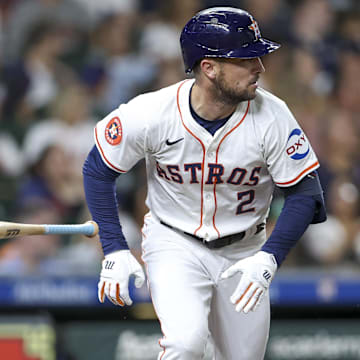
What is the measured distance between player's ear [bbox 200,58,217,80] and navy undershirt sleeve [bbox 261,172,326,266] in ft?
1.88

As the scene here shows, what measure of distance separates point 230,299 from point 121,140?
31.4 inches

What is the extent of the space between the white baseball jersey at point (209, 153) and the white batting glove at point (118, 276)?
273 millimetres

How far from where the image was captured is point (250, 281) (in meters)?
3.14

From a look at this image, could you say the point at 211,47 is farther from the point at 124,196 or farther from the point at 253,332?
the point at 124,196

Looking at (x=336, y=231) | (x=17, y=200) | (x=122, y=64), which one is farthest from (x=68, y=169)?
(x=336, y=231)

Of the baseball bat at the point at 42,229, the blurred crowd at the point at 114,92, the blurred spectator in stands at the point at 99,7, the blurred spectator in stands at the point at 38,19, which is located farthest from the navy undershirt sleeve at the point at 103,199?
the blurred spectator in stands at the point at 99,7

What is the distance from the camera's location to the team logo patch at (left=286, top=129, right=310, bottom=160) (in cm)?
329

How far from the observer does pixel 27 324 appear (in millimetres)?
5582

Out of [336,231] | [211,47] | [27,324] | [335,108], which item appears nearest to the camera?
[211,47]

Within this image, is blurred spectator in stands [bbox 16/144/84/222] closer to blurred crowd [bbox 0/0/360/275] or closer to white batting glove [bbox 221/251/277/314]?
blurred crowd [bbox 0/0/360/275]

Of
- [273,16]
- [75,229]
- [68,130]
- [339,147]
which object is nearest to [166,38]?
[273,16]

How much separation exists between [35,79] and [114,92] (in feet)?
2.10

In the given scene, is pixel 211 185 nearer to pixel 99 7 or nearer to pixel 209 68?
pixel 209 68

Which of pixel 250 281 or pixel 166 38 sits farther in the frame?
pixel 166 38
